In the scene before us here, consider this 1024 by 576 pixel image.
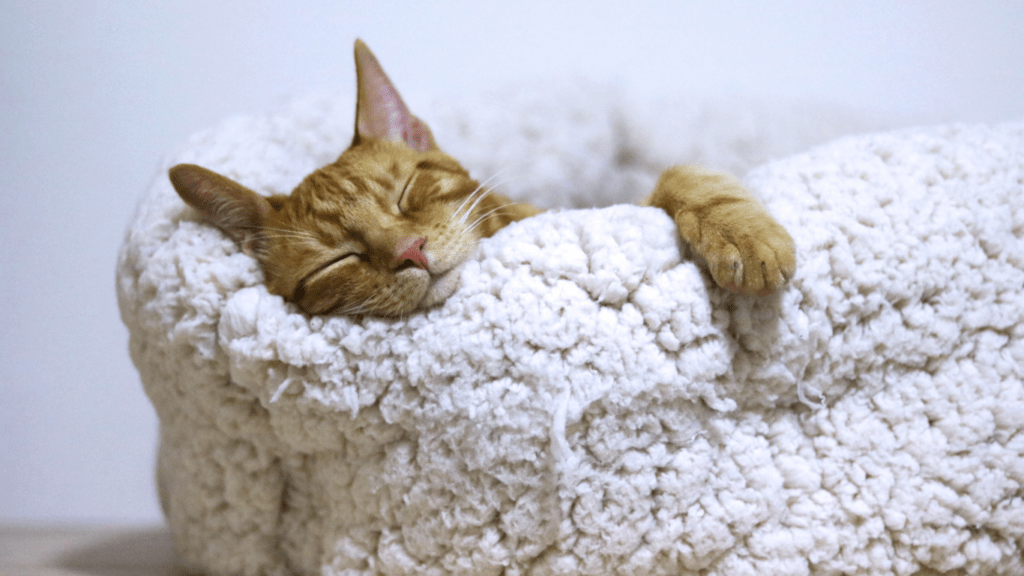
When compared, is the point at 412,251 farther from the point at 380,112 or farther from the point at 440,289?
the point at 380,112

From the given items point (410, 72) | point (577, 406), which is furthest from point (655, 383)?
point (410, 72)

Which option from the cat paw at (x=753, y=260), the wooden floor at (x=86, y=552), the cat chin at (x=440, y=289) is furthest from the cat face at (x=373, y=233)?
the wooden floor at (x=86, y=552)

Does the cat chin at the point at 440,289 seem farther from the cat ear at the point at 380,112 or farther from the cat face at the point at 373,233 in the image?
the cat ear at the point at 380,112

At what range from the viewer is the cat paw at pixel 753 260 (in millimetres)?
644

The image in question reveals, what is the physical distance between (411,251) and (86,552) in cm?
91

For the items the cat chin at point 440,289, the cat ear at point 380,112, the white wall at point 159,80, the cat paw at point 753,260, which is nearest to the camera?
the cat paw at point 753,260

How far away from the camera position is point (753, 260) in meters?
0.64

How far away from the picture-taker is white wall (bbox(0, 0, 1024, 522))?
1387 millimetres

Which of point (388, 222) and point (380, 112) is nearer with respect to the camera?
point (388, 222)

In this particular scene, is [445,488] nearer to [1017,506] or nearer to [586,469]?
[586,469]

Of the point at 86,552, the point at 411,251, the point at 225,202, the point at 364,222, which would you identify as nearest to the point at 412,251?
the point at 411,251

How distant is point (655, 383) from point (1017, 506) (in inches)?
16.0

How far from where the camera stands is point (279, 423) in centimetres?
78

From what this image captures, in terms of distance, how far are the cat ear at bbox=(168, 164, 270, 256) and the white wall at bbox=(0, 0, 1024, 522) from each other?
0.55 metres
